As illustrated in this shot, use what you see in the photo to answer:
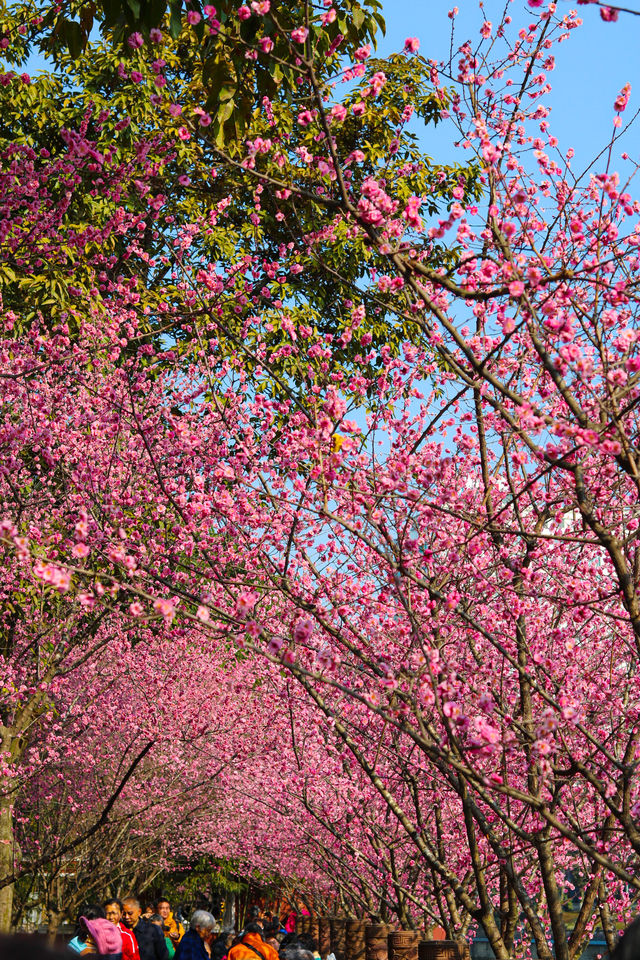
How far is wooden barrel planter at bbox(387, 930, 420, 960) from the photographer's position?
695cm

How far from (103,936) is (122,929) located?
1.67 ft

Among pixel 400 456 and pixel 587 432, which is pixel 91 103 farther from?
pixel 587 432

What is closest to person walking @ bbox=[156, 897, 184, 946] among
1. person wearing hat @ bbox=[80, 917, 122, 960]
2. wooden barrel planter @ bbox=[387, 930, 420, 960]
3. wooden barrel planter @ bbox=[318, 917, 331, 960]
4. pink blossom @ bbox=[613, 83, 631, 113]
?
person wearing hat @ bbox=[80, 917, 122, 960]

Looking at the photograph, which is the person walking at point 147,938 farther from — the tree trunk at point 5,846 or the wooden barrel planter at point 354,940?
the wooden barrel planter at point 354,940


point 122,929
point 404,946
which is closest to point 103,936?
point 122,929

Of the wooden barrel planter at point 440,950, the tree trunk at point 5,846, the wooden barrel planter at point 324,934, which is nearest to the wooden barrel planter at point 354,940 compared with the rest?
the tree trunk at point 5,846

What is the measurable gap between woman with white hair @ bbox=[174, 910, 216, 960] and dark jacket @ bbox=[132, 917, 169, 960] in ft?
1.21

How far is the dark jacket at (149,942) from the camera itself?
29.7ft

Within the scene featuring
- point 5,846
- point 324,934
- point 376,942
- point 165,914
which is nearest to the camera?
point 376,942

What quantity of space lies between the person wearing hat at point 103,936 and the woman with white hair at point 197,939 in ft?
2.77

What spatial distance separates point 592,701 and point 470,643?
3.83ft

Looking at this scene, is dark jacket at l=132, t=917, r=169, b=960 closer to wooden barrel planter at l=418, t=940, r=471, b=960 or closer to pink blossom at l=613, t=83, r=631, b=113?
wooden barrel planter at l=418, t=940, r=471, b=960

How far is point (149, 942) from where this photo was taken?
29.9 feet

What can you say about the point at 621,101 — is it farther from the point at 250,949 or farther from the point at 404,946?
the point at 250,949
